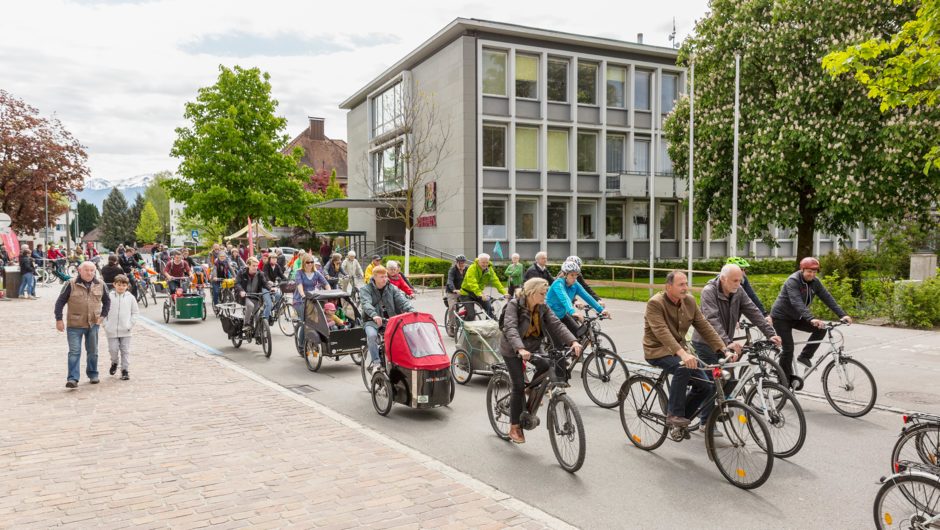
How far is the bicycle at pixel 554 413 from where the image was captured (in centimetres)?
594

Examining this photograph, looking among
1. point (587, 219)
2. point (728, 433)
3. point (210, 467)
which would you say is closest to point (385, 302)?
point (210, 467)

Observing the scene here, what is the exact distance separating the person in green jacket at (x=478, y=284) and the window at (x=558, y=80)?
23172 mm

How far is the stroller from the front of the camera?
7.82 m

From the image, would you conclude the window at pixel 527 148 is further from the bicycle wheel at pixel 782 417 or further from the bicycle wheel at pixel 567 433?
the bicycle wheel at pixel 567 433

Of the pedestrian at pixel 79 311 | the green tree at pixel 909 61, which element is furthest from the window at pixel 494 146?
the pedestrian at pixel 79 311

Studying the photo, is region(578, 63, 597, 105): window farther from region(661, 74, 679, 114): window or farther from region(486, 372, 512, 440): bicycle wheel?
region(486, 372, 512, 440): bicycle wheel

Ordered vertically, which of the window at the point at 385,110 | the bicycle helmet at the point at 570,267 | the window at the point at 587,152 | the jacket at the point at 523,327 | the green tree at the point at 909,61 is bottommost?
the jacket at the point at 523,327

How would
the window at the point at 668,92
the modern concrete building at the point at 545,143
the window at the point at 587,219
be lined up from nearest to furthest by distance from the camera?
the modern concrete building at the point at 545,143
the window at the point at 587,219
the window at the point at 668,92

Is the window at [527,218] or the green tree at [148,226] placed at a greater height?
the green tree at [148,226]

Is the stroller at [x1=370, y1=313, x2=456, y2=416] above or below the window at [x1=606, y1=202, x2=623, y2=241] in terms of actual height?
below

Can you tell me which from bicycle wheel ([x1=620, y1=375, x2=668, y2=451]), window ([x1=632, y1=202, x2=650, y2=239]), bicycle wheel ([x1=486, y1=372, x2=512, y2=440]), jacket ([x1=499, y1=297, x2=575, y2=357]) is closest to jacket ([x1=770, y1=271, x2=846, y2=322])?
bicycle wheel ([x1=620, y1=375, x2=668, y2=451])

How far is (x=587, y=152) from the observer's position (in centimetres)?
3531

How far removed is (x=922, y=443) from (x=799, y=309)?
3.50 metres

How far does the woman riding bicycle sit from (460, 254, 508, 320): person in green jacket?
5.96 metres
